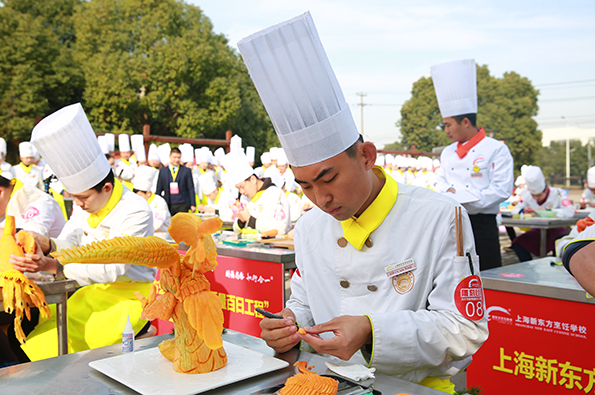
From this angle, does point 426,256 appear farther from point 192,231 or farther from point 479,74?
point 479,74

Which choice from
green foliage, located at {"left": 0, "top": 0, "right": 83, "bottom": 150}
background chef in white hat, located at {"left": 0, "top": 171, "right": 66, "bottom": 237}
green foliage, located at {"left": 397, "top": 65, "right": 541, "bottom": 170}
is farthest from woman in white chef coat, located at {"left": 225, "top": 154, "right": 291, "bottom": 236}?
green foliage, located at {"left": 397, "top": 65, "right": 541, "bottom": 170}

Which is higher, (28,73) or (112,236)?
(28,73)

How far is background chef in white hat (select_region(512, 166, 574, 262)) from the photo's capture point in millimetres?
6684

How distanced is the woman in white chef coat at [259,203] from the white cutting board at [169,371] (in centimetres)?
386

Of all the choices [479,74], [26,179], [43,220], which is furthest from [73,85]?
[479,74]

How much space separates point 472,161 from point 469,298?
3271 millimetres

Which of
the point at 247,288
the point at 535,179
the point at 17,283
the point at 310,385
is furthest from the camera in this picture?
the point at 535,179

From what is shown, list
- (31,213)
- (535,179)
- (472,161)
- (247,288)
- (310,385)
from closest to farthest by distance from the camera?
1. (310,385)
2. (31,213)
3. (247,288)
4. (472,161)
5. (535,179)

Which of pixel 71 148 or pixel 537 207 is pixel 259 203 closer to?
pixel 71 148

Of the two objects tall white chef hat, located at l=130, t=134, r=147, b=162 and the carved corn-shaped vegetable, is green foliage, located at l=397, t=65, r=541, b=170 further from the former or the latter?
the carved corn-shaped vegetable

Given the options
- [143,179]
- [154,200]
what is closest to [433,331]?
[154,200]

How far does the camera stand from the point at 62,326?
8.18 feet

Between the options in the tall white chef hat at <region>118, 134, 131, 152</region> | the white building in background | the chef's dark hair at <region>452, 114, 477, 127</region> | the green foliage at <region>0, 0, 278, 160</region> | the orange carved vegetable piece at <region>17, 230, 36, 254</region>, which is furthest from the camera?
the white building in background

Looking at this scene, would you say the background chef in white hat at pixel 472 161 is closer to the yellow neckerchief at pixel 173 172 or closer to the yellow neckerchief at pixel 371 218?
the yellow neckerchief at pixel 371 218
